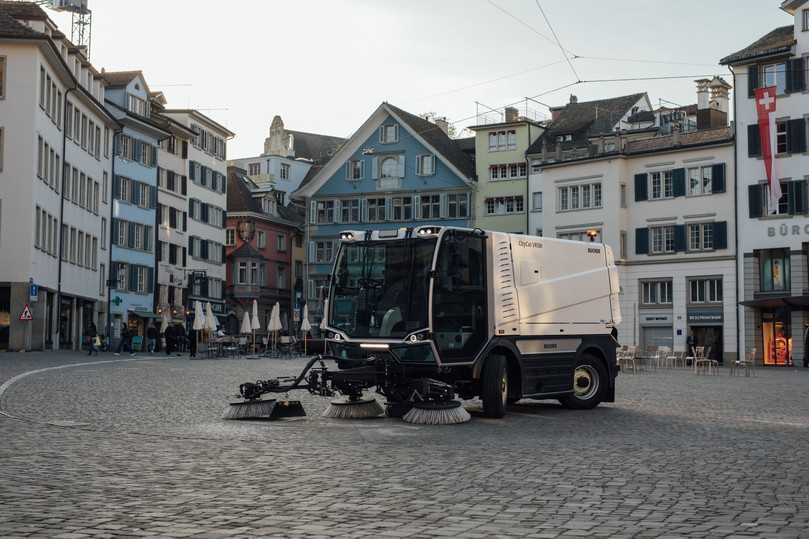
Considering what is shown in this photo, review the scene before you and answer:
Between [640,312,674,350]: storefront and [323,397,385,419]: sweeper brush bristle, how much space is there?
48782mm

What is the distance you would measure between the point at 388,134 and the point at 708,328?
3007 centimetres

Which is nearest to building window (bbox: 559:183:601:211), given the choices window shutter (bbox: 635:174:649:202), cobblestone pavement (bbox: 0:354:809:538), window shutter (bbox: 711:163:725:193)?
window shutter (bbox: 635:174:649:202)

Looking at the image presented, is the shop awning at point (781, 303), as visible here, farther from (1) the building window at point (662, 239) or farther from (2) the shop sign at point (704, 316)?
(1) the building window at point (662, 239)

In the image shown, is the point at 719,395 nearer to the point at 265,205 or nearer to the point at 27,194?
the point at 27,194

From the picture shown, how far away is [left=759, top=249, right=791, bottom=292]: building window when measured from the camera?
60906 mm

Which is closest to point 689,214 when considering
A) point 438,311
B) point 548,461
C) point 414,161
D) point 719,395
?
point 414,161

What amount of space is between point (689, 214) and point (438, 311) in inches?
Answer: 1949

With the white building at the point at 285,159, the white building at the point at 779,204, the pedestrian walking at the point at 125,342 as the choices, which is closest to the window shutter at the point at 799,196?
the white building at the point at 779,204

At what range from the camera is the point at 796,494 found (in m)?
10.1

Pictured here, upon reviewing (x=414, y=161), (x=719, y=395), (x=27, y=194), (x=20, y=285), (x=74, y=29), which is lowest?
(x=719, y=395)

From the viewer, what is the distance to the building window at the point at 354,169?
87.5m

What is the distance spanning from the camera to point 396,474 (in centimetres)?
1145

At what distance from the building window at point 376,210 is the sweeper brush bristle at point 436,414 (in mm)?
68766

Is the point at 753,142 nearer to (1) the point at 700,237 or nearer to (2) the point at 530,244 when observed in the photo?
(1) the point at 700,237
